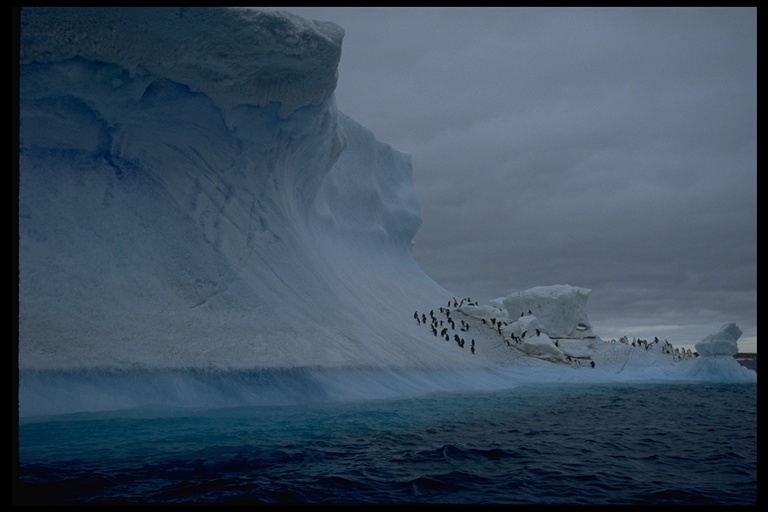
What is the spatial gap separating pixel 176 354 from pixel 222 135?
5480 mm

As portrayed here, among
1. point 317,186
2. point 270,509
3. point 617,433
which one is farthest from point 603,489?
point 317,186

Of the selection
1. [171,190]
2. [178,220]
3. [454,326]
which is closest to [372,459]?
[178,220]

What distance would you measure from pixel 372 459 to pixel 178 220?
755cm

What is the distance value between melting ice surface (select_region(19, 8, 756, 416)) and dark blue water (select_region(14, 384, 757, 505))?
93cm

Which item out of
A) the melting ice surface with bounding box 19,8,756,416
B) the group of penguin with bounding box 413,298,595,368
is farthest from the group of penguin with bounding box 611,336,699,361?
the melting ice surface with bounding box 19,8,756,416

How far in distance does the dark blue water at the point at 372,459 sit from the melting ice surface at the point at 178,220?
928 mm

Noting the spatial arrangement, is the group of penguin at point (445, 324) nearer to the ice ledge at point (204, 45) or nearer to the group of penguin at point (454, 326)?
the group of penguin at point (454, 326)

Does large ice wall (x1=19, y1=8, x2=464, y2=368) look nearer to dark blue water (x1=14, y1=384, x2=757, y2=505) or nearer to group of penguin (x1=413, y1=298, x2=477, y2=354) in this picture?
dark blue water (x1=14, y1=384, x2=757, y2=505)

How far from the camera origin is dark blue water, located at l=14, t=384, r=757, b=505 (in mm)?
4578

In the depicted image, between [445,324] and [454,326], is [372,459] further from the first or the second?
[445,324]

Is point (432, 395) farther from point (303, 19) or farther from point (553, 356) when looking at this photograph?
point (553, 356)

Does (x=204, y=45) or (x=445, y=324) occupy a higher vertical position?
(x=204, y=45)

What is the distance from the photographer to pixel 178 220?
11.3 m

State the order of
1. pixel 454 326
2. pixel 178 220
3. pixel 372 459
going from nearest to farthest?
pixel 372 459 < pixel 178 220 < pixel 454 326
